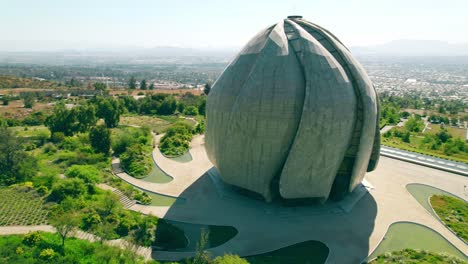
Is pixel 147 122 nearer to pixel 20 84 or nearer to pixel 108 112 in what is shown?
pixel 108 112

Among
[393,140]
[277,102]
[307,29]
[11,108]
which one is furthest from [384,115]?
[11,108]

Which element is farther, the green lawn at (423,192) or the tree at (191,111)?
the tree at (191,111)

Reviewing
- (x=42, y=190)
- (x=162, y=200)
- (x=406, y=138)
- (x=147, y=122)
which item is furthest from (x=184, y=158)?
(x=406, y=138)

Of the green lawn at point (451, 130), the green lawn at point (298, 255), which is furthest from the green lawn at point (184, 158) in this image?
the green lawn at point (451, 130)

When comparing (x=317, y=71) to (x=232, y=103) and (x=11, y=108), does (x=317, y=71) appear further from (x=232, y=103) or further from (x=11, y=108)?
(x=11, y=108)

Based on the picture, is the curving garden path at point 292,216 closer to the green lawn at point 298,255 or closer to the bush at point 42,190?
the green lawn at point 298,255

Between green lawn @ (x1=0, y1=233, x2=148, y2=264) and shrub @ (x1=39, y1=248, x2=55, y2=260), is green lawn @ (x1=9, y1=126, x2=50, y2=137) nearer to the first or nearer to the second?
green lawn @ (x1=0, y1=233, x2=148, y2=264)
